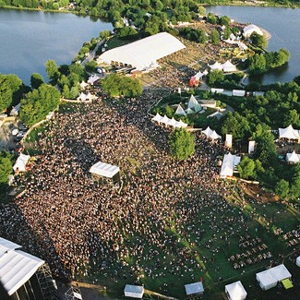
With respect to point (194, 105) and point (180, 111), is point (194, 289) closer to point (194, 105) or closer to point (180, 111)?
point (180, 111)

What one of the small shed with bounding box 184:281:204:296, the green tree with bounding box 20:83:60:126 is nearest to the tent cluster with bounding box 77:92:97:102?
the green tree with bounding box 20:83:60:126

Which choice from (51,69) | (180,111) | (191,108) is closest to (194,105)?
(191,108)

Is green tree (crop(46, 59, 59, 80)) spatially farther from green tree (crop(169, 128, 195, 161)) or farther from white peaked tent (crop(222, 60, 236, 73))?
green tree (crop(169, 128, 195, 161))

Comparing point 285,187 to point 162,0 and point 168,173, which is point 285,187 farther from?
point 162,0

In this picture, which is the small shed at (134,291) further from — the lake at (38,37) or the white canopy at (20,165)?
the lake at (38,37)

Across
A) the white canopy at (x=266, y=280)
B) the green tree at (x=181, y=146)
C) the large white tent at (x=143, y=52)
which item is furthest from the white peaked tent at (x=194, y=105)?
Answer: the white canopy at (x=266, y=280)

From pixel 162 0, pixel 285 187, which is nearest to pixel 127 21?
pixel 162 0
